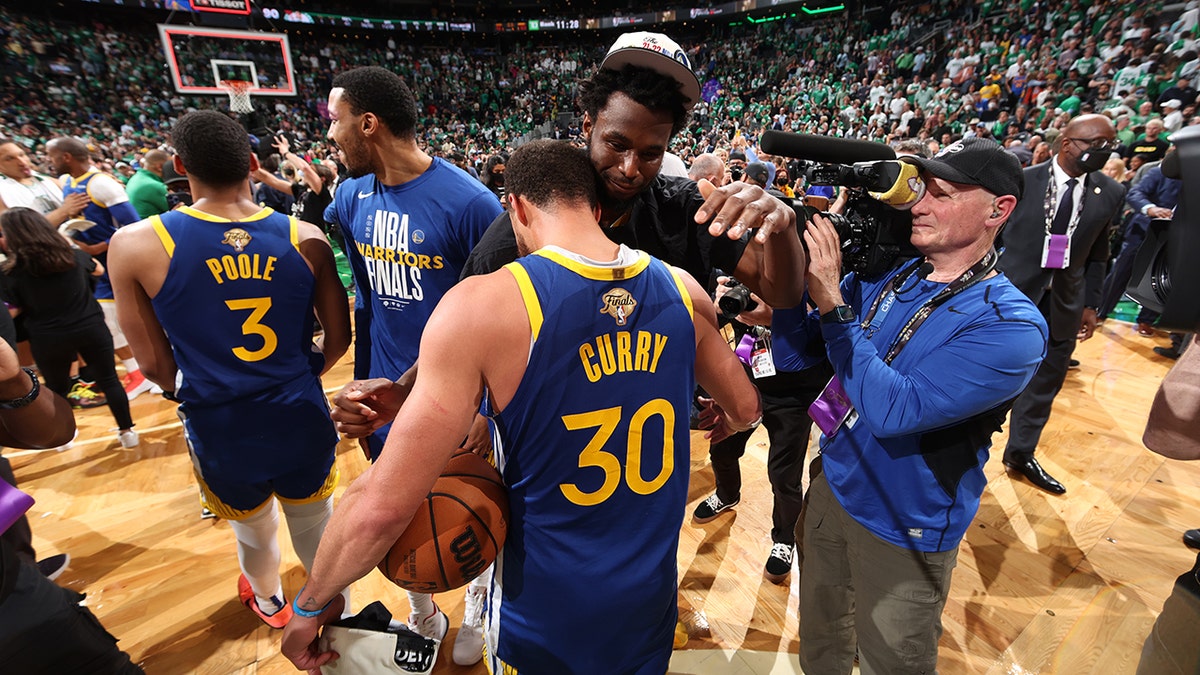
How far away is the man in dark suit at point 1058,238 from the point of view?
11.4ft

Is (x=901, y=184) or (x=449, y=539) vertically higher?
(x=901, y=184)

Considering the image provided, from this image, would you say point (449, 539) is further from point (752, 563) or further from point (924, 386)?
point (752, 563)

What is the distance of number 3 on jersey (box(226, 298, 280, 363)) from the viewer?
2.17m

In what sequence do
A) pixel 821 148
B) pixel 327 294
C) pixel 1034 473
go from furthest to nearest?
pixel 1034 473, pixel 327 294, pixel 821 148

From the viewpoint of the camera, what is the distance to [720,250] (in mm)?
1754

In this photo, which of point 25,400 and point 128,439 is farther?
point 128,439

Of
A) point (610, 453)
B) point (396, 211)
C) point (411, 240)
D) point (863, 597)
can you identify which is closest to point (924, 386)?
point (863, 597)

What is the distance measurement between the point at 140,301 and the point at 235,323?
37 centimetres

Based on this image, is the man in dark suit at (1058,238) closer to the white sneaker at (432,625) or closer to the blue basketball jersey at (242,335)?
the white sneaker at (432,625)

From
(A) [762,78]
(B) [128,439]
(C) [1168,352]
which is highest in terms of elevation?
(A) [762,78]

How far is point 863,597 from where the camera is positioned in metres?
1.87

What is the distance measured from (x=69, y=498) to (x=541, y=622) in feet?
14.4

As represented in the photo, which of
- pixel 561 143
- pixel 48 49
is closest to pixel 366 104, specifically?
pixel 561 143

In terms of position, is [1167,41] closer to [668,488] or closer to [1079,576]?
[1079,576]
